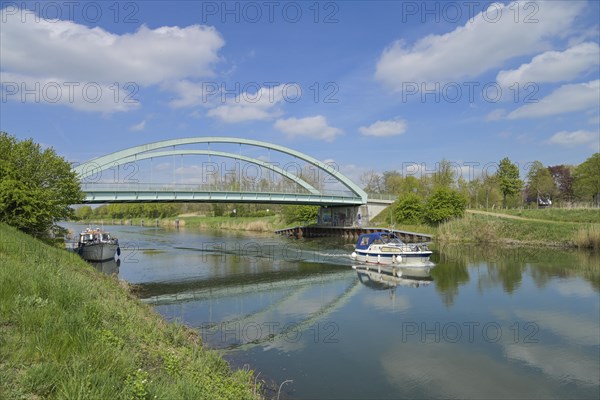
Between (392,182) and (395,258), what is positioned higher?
(392,182)

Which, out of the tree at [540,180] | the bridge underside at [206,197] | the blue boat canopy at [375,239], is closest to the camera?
the blue boat canopy at [375,239]

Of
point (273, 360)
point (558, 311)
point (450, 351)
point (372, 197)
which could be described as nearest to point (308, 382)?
point (273, 360)

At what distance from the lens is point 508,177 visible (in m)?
54.9

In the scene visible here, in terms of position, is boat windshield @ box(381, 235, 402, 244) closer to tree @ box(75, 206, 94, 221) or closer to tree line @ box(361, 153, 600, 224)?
tree line @ box(361, 153, 600, 224)

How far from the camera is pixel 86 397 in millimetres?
4199

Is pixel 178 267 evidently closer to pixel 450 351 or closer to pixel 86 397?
pixel 450 351

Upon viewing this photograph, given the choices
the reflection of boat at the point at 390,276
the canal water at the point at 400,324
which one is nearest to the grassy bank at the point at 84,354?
the canal water at the point at 400,324

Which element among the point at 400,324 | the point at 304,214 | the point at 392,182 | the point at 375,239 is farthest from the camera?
the point at 392,182

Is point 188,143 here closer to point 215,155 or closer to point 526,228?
point 215,155

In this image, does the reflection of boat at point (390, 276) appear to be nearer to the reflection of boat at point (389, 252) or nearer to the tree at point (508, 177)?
the reflection of boat at point (389, 252)

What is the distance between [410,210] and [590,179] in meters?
21.1

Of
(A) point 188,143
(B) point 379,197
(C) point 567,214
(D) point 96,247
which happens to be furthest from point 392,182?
(D) point 96,247

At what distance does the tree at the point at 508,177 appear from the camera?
54438mm

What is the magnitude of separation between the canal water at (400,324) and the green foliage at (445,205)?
17.6m
